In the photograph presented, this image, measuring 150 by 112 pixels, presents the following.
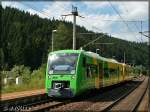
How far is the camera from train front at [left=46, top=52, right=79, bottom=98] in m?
22.2

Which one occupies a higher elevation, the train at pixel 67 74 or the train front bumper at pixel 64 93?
the train at pixel 67 74

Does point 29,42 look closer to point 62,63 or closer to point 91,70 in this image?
point 91,70

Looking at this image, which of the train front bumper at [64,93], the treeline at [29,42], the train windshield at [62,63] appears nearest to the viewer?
the train front bumper at [64,93]

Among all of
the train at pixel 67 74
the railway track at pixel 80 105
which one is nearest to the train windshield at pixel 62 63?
the train at pixel 67 74

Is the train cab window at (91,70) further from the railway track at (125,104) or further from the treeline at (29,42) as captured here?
the treeline at (29,42)

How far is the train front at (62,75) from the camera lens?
73.0 feet

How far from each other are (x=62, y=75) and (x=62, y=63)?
2.52 ft

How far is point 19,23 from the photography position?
142500 millimetres

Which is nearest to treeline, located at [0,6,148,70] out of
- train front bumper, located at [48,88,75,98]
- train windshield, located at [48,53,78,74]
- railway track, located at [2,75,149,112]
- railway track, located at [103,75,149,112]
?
railway track, located at [103,75,149,112]

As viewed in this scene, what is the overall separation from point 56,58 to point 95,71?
534 cm

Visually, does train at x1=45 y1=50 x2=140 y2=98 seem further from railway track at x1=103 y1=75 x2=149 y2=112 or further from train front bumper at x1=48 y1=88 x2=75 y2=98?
railway track at x1=103 y1=75 x2=149 y2=112

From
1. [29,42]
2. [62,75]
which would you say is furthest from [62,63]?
[29,42]

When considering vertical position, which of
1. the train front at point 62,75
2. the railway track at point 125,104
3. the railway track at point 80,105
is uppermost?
the train front at point 62,75

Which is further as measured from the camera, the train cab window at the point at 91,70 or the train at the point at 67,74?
the train cab window at the point at 91,70
